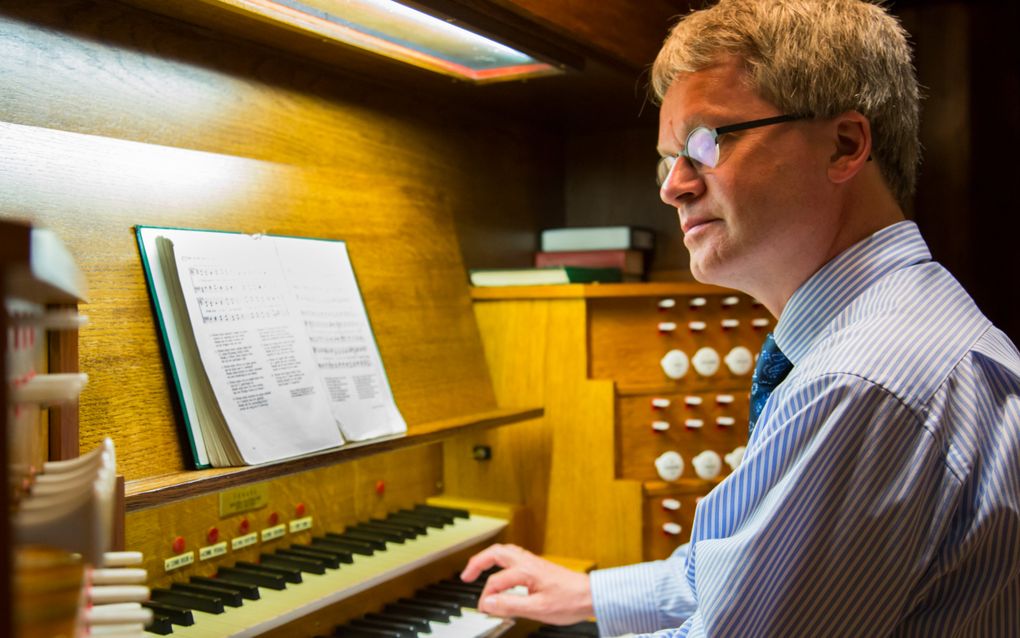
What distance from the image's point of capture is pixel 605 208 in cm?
304

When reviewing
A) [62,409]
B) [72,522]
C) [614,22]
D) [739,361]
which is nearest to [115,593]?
[72,522]

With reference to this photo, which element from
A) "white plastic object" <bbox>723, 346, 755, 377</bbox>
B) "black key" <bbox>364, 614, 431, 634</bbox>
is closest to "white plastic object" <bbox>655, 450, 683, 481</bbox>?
"white plastic object" <bbox>723, 346, 755, 377</bbox>

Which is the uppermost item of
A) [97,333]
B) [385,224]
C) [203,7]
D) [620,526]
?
[203,7]

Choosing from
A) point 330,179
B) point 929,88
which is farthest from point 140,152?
point 929,88

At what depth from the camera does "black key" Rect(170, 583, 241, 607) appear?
1.55 m

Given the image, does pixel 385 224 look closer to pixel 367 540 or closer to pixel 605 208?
pixel 367 540

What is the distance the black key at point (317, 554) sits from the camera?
5.84 feet

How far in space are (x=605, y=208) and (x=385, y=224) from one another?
1.08m

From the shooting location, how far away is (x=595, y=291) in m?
2.33

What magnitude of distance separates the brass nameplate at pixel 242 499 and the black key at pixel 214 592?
16 centimetres

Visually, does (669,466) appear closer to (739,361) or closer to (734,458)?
(734,458)

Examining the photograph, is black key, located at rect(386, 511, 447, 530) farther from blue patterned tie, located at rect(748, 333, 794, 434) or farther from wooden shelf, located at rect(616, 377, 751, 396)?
blue patterned tie, located at rect(748, 333, 794, 434)

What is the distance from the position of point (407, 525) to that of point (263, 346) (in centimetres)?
64

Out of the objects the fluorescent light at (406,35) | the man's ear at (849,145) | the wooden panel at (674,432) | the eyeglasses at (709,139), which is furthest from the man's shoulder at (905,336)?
the wooden panel at (674,432)
